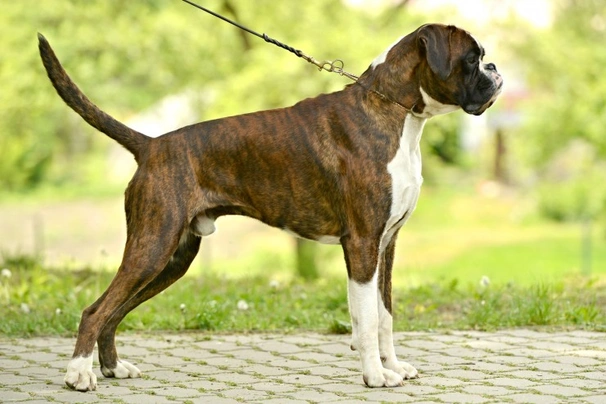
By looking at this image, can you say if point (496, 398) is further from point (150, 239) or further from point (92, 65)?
point (92, 65)

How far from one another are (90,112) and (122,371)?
1.46 meters

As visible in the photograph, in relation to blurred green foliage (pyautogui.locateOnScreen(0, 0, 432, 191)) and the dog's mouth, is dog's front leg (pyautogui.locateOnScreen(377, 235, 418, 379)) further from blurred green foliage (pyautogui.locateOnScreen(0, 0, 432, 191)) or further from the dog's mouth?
blurred green foliage (pyautogui.locateOnScreen(0, 0, 432, 191))

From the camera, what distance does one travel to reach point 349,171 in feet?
17.4

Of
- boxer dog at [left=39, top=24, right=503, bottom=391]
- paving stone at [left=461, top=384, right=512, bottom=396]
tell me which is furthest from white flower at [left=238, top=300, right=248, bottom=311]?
paving stone at [left=461, top=384, right=512, bottom=396]

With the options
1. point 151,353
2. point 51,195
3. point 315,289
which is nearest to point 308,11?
point 315,289

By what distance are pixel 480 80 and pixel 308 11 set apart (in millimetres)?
10250

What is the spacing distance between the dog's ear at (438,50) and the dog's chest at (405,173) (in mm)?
316

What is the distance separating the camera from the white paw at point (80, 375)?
5.21m

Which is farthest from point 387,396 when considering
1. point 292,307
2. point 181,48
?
point 181,48

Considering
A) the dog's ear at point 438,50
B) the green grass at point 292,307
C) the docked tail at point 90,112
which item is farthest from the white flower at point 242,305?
the dog's ear at point 438,50

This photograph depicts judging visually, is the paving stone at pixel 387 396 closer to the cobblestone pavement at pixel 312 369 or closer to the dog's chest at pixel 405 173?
the cobblestone pavement at pixel 312 369

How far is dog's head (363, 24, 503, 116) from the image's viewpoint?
521 centimetres

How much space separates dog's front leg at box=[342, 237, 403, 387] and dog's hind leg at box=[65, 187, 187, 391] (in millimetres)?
939

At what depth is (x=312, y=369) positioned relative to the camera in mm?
5844
